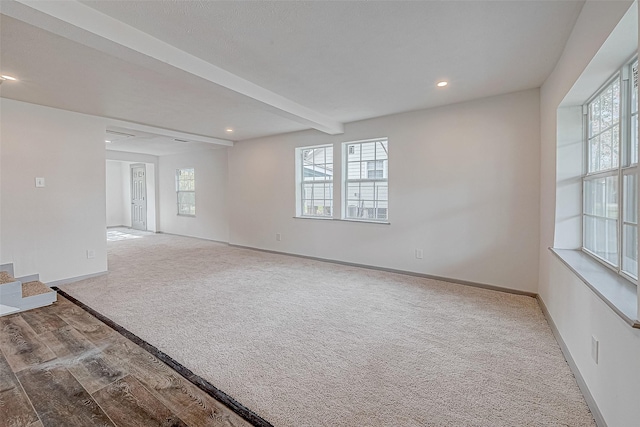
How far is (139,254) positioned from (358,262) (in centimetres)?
440

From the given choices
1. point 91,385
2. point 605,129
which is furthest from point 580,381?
point 91,385

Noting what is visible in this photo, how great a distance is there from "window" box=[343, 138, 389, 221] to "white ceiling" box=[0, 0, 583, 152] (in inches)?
38.5

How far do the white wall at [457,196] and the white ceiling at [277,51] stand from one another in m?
0.37

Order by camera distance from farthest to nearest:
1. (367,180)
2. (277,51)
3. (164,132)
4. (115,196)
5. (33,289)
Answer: (115,196) < (164,132) < (367,180) < (33,289) < (277,51)

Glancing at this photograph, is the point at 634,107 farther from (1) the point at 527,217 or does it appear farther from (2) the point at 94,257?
(2) the point at 94,257

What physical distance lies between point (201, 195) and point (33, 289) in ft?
15.6

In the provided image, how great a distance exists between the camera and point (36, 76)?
9.78 feet

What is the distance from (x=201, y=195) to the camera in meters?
8.02

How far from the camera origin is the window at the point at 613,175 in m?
1.74

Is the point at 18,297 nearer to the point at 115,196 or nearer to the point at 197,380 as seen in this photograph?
the point at 197,380

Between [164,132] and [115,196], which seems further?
[115,196]

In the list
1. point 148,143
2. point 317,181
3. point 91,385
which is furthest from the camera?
point 148,143

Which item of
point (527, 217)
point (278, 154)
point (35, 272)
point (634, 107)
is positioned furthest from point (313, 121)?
point (35, 272)

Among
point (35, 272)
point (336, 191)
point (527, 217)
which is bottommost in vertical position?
point (35, 272)
